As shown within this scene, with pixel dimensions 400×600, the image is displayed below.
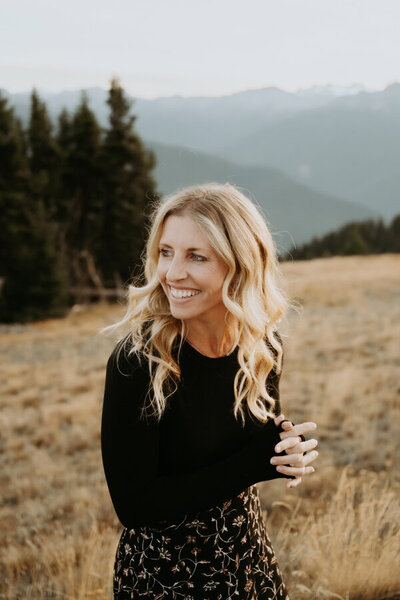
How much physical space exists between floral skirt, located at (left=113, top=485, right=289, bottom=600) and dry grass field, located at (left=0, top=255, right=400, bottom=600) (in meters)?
0.79

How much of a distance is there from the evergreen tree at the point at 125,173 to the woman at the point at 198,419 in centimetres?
2814

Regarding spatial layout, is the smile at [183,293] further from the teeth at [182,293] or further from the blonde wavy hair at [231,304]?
the blonde wavy hair at [231,304]

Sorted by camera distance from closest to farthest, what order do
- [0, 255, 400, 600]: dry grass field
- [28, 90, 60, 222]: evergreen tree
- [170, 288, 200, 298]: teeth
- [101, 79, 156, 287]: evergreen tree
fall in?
[170, 288, 200, 298]: teeth, [0, 255, 400, 600]: dry grass field, [101, 79, 156, 287]: evergreen tree, [28, 90, 60, 222]: evergreen tree

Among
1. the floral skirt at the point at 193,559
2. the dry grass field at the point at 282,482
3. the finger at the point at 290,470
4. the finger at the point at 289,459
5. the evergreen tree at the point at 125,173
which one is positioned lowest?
the dry grass field at the point at 282,482

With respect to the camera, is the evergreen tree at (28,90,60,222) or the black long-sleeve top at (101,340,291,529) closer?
the black long-sleeve top at (101,340,291,529)

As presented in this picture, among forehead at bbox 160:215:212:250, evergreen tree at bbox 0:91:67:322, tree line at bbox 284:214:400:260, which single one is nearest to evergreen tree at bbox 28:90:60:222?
evergreen tree at bbox 0:91:67:322

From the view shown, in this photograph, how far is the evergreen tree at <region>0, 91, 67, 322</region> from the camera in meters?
26.0

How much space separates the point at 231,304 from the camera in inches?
69.2

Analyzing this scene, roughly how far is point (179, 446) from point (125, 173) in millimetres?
30253

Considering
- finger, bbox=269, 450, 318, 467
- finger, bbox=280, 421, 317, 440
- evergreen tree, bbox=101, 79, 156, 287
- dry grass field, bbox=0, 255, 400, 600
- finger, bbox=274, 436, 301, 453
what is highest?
evergreen tree, bbox=101, 79, 156, 287

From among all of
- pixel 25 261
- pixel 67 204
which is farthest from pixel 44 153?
pixel 25 261

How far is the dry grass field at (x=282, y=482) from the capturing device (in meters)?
2.82

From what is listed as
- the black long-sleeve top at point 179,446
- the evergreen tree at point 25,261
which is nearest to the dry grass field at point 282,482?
the black long-sleeve top at point 179,446

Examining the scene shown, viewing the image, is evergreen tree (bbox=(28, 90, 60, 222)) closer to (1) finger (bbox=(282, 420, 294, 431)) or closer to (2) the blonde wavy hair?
(2) the blonde wavy hair
